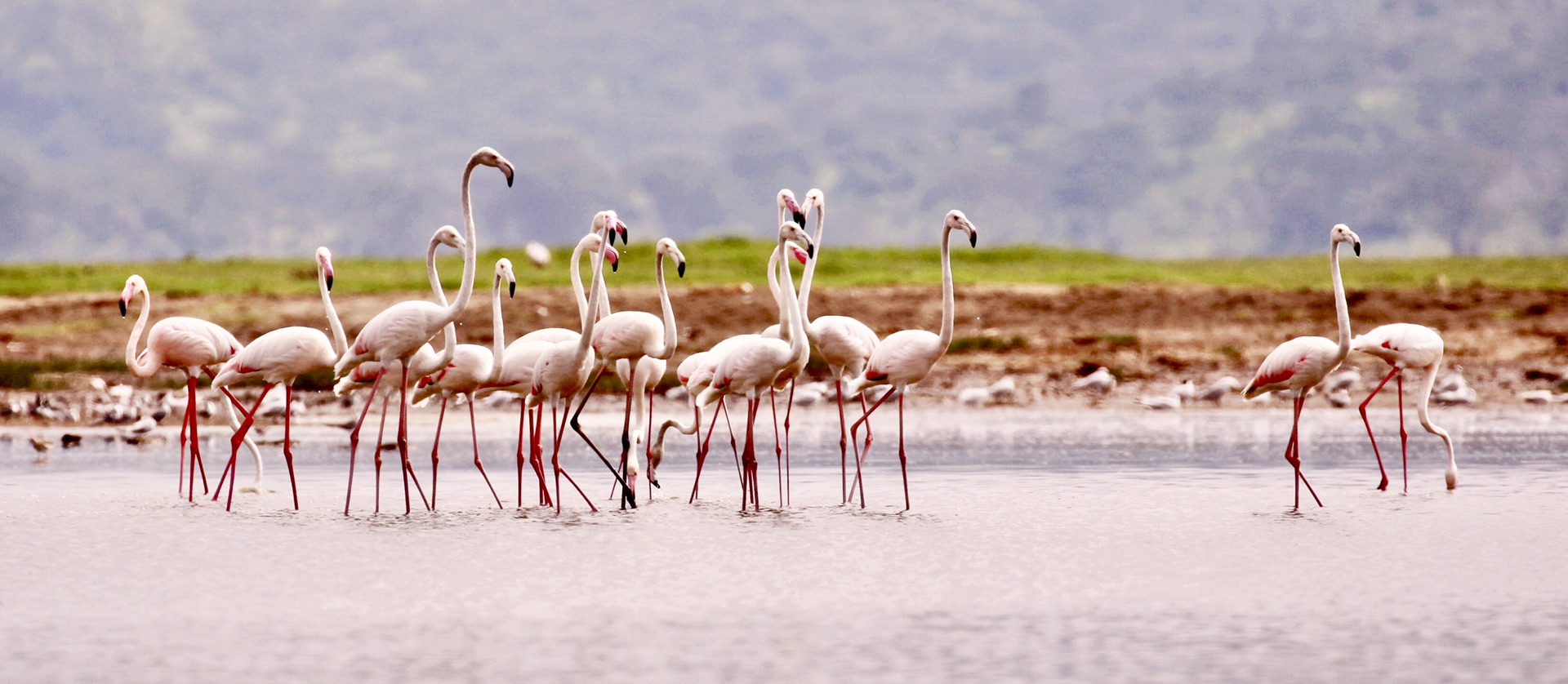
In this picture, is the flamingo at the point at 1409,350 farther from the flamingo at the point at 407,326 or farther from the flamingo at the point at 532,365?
the flamingo at the point at 407,326

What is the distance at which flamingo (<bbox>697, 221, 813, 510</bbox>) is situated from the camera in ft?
Answer: 33.9

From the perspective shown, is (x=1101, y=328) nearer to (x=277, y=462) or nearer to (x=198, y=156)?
(x=277, y=462)

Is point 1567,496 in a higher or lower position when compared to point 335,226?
lower

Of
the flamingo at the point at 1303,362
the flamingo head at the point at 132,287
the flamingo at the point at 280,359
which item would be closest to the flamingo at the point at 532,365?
the flamingo at the point at 280,359

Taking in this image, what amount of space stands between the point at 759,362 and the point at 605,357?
3.10 ft

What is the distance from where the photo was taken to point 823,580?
7.87 meters

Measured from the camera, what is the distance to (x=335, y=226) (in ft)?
625

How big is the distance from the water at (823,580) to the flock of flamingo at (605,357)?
1.13 ft

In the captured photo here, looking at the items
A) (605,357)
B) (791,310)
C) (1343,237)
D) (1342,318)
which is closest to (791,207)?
(791,310)

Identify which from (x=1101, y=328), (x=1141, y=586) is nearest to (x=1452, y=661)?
(x=1141, y=586)

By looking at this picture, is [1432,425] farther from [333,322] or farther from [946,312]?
[333,322]

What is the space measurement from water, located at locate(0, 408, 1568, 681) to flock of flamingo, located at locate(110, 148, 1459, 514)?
346 mm

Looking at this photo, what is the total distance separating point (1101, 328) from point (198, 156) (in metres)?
181

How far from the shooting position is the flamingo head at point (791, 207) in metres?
10.6
